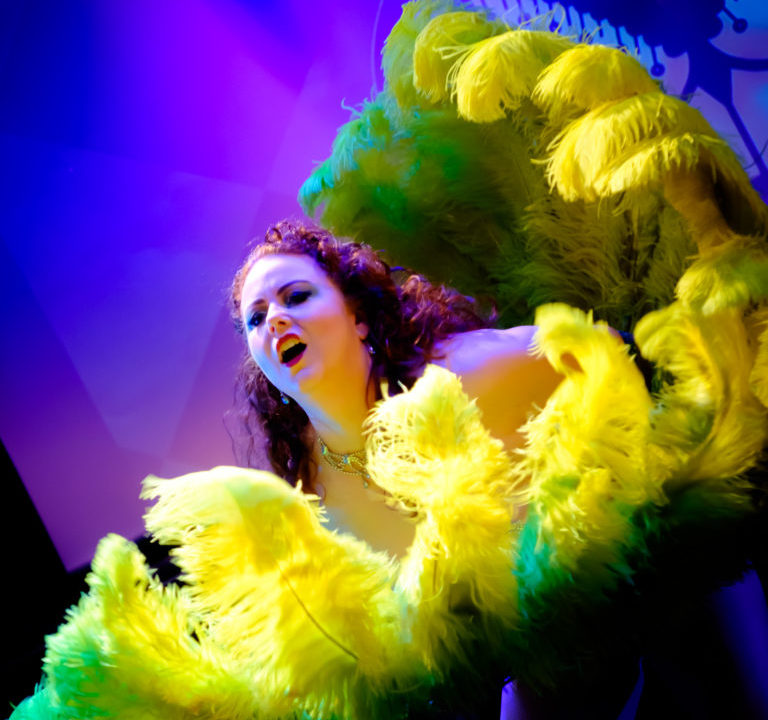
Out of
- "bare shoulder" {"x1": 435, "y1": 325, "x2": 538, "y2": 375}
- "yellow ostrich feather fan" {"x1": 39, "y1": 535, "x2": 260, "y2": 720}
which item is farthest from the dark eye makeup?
"yellow ostrich feather fan" {"x1": 39, "y1": 535, "x2": 260, "y2": 720}

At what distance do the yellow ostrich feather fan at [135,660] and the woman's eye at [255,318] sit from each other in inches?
18.7

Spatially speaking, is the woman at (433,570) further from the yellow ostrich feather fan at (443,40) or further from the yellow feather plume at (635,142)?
the yellow ostrich feather fan at (443,40)

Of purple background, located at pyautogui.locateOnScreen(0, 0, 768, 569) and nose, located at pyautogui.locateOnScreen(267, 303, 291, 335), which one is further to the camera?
purple background, located at pyautogui.locateOnScreen(0, 0, 768, 569)

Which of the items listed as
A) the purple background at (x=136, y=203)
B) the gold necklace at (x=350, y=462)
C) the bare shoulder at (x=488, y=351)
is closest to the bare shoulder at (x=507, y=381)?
the bare shoulder at (x=488, y=351)

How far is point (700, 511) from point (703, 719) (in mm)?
499

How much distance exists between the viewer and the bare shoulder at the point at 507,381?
0.96 metres

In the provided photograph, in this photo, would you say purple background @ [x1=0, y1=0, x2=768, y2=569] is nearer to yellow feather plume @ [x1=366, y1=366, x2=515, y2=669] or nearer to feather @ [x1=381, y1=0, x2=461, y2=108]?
feather @ [x1=381, y1=0, x2=461, y2=108]

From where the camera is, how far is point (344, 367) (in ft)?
3.45

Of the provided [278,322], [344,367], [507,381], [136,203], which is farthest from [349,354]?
[136,203]

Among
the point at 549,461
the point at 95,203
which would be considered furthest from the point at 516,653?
the point at 95,203

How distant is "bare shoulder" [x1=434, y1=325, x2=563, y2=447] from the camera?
962mm

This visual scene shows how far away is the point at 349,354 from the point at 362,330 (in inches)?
3.5

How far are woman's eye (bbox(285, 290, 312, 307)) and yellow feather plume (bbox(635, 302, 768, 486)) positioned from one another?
1.88 ft

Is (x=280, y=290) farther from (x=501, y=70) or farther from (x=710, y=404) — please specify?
(x=710, y=404)
